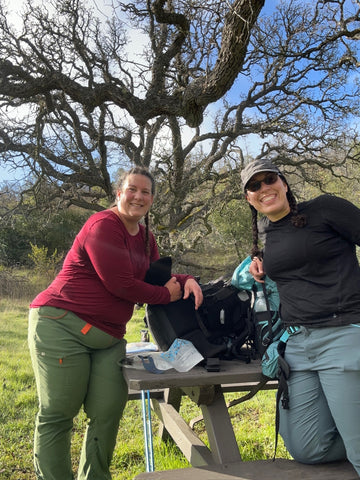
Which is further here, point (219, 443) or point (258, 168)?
point (258, 168)

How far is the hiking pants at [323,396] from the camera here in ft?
6.59

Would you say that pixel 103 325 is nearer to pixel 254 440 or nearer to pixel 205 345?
pixel 205 345

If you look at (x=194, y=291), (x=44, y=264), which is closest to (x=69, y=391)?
(x=194, y=291)

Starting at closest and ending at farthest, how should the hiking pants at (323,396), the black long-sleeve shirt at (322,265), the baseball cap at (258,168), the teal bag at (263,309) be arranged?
the hiking pants at (323,396)
the black long-sleeve shirt at (322,265)
the baseball cap at (258,168)
the teal bag at (263,309)

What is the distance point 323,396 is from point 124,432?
97.3 inches

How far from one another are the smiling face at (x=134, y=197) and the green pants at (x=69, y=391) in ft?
2.49

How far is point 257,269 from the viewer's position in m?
2.58

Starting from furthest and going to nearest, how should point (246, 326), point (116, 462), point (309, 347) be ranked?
point (116, 462)
point (246, 326)
point (309, 347)

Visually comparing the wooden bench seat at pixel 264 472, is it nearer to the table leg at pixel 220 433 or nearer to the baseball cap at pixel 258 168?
the table leg at pixel 220 433

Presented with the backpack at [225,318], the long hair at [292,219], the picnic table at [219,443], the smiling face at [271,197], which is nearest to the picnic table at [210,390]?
the picnic table at [219,443]

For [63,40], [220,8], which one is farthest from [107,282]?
[63,40]

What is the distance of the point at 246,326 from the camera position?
2676 mm

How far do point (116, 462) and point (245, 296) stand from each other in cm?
195

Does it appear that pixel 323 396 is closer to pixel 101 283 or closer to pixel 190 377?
pixel 190 377
